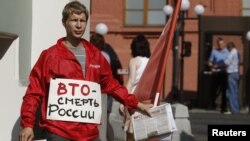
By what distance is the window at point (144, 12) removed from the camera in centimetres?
2727

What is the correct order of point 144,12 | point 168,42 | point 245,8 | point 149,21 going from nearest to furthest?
point 168,42, point 245,8, point 149,21, point 144,12

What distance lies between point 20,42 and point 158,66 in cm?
155

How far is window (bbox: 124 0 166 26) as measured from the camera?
89.5 feet

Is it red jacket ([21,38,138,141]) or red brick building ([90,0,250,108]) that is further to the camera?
red brick building ([90,0,250,108])

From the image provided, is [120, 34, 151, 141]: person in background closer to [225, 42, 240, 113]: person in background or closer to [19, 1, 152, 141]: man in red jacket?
[19, 1, 152, 141]: man in red jacket

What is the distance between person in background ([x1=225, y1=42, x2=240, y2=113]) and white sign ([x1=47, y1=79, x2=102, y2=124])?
15.3m

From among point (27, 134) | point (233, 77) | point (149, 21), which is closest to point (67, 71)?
point (27, 134)

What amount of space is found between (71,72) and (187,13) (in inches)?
822

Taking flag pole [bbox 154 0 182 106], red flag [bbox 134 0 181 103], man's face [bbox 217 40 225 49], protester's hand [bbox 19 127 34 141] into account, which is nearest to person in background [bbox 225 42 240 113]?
man's face [bbox 217 40 225 49]

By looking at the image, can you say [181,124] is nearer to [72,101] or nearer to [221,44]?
[72,101]

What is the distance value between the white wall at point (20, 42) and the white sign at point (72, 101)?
1.48 meters

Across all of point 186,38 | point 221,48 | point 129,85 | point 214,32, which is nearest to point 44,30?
point 129,85

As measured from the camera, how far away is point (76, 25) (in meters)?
5.88

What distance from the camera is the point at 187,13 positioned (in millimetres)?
26547
